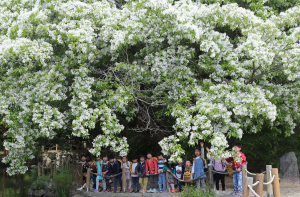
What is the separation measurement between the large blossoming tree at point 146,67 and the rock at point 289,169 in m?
2.73

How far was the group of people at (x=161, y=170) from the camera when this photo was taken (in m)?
8.66

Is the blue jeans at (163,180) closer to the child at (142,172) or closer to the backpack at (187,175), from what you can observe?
the child at (142,172)

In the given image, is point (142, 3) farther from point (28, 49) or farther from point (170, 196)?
point (170, 196)

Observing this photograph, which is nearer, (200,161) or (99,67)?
(200,161)

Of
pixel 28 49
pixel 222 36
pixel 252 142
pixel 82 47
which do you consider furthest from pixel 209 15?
pixel 252 142

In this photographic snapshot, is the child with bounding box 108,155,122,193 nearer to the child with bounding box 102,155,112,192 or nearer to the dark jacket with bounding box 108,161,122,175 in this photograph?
the dark jacket with bounding box 108,161,122,175

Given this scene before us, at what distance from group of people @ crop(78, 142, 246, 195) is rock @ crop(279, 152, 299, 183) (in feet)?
11.3

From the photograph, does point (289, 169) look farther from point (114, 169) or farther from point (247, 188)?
point (247, 188)

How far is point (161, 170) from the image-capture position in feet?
31.4

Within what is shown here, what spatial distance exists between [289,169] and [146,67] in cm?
685

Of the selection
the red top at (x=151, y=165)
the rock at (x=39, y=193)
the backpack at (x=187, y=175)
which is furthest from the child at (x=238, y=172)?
the rock at (x=39, y=193)

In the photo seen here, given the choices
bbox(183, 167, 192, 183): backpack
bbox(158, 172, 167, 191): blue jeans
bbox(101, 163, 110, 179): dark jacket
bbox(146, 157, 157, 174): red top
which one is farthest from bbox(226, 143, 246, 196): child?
bbox(101, 163, 110, 179): dark jacket

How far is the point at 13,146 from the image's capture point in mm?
9367

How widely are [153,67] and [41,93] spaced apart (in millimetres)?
3333
